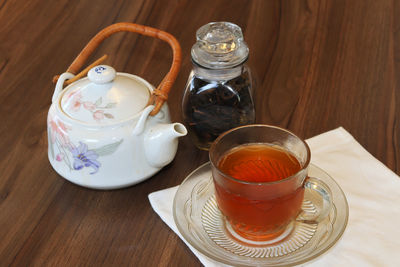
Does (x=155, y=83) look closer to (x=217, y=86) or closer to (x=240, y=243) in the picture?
(x=217, y=86)

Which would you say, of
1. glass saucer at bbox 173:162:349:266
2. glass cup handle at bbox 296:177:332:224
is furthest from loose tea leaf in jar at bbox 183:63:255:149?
glass cup handle at bbox 296:177:332:224

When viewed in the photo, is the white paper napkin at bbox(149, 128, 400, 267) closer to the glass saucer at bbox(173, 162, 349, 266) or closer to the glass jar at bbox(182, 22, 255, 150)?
the glass saucer at bbox(173, 162, 349, 266)

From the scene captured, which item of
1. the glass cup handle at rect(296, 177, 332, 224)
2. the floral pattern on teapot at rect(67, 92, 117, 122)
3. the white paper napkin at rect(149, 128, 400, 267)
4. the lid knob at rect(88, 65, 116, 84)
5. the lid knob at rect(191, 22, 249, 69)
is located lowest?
the white paper napkin at rect(149, 128, 400, 267)

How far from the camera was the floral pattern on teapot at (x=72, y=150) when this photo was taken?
0.80 m

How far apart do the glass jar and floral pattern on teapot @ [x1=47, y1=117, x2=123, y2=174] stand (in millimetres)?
170

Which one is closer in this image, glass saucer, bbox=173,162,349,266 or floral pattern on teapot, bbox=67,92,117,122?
glass saucer, bbox=173,162,349,266

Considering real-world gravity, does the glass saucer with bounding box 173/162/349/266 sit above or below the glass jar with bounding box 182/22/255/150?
below

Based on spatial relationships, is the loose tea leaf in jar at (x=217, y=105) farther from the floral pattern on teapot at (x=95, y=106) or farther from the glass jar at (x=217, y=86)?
the floral pattern on teapot at (x=95, y=106)

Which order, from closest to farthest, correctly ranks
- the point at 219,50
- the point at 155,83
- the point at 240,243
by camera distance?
the point at 240,243 → the point at 219,50 → the point at 155,83

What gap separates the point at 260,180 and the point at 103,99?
28cm

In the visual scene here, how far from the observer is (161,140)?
815 mm

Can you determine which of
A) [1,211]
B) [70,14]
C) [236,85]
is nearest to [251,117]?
[236,85]

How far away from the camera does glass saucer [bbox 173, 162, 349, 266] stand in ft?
2.28

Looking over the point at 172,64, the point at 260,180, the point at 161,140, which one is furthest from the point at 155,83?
the point at 260,180
